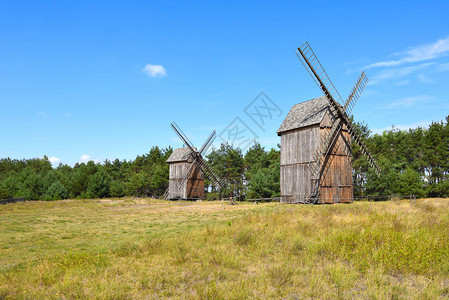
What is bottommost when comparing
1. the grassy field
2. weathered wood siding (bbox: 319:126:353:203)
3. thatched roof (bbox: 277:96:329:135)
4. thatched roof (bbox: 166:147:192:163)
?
the grassy field

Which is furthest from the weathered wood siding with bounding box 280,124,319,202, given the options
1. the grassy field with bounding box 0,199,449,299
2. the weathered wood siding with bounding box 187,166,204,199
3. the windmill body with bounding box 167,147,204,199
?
the weathered wood siding with bounding box 187,166,204,199

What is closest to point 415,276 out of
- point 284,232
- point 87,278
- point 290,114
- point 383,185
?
point 284,232

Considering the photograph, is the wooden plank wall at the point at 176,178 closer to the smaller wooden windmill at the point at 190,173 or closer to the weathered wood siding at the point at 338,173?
the smaller wooden windmill at the point at 190,173

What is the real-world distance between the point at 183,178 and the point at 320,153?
26.6m

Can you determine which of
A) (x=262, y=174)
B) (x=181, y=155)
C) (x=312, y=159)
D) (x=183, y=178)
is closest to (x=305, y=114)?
(x=312, y=159)

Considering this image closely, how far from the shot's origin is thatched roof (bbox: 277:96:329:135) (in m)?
27.1

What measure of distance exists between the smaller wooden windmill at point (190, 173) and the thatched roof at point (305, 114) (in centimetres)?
1813

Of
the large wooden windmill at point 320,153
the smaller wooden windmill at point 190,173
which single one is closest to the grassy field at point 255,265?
the large wooden windmill at point 320,153

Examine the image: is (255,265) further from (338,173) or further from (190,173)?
(190,173)

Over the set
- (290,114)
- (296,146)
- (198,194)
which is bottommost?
(198,194)

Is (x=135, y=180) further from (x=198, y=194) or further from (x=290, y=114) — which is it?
(x=290, y=114)

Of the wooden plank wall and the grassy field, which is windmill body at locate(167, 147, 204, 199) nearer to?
the wooden plank wall

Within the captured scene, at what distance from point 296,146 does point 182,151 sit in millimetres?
25967

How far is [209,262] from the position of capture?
26.6 ft
